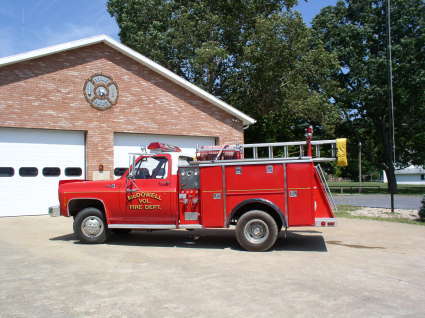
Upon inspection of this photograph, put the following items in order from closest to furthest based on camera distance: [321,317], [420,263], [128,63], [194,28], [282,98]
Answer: [321,317], [420,263], [128,63], [282,98], [194,28]

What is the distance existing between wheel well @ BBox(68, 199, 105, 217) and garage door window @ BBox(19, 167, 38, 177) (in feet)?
18.9

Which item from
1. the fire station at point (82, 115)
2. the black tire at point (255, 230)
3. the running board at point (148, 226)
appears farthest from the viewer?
the fire station at point (82, 115)

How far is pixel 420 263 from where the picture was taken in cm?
722

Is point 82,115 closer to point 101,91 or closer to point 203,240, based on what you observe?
point 101,91

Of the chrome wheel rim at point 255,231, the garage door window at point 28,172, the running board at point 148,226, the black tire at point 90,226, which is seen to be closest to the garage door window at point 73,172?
the garage door window at point 28,172

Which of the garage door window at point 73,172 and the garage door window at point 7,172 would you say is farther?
the garage door window at point 73,172

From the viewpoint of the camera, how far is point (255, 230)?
8156 mm

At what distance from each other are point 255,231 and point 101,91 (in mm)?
9812

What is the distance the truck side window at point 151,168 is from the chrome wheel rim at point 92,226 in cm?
136

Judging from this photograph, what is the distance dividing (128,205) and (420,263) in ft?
19.0

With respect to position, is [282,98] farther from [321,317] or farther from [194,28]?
[321,317]

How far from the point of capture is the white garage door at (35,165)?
13766mm

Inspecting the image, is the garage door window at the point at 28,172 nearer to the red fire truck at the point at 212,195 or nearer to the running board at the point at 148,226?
the red fire truck at the point at 212,195

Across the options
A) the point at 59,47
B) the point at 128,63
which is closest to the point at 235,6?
the point at 128,63
